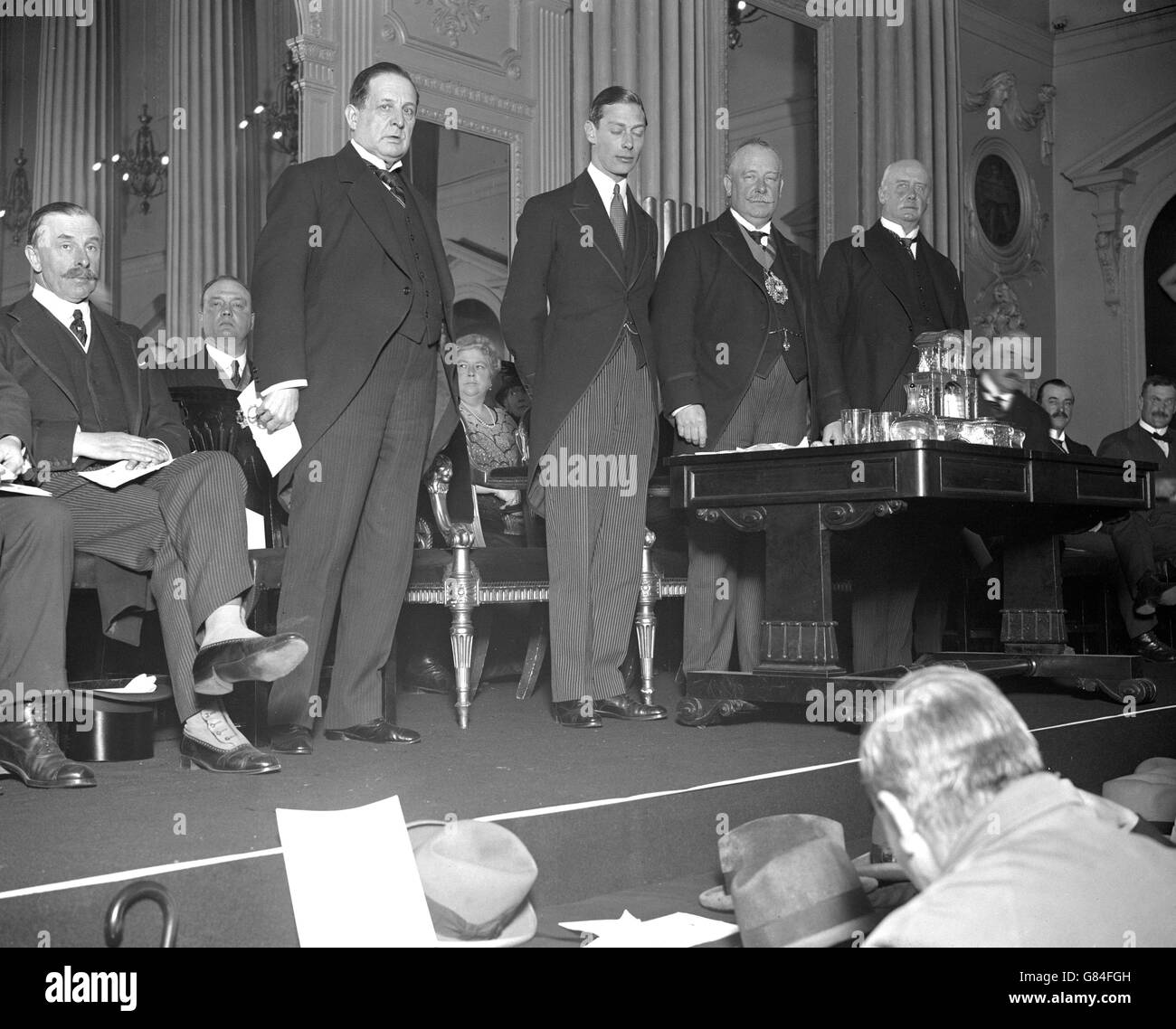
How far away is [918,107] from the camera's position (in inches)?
325

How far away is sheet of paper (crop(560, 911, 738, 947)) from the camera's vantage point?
2.07m

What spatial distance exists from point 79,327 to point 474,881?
1943 millimetres

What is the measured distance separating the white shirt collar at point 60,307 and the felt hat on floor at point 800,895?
2168mm

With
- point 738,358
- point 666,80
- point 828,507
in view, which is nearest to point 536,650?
point 738,358

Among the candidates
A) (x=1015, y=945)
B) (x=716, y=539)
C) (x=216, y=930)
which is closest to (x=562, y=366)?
(x=716, y=539)

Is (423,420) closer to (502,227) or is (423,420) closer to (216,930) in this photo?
(216,930)

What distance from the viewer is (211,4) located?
7.10 meters

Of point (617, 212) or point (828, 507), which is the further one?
point (617, 212)

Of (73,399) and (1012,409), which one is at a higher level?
(1012,409)

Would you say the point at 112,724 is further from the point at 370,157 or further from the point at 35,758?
the point at 370,157

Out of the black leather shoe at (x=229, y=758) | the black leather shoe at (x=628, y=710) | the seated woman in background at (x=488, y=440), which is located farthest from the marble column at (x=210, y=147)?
the black leather shoe at (x=229, y=758)

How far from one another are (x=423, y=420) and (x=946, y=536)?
1.91 metres

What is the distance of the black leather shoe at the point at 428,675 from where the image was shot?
471cm

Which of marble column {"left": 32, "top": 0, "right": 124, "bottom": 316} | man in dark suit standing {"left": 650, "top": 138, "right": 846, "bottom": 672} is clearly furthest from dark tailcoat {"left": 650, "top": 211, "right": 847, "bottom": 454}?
marble column {"left": 32, "top": 0, "right": 124, "bottom": 316}
